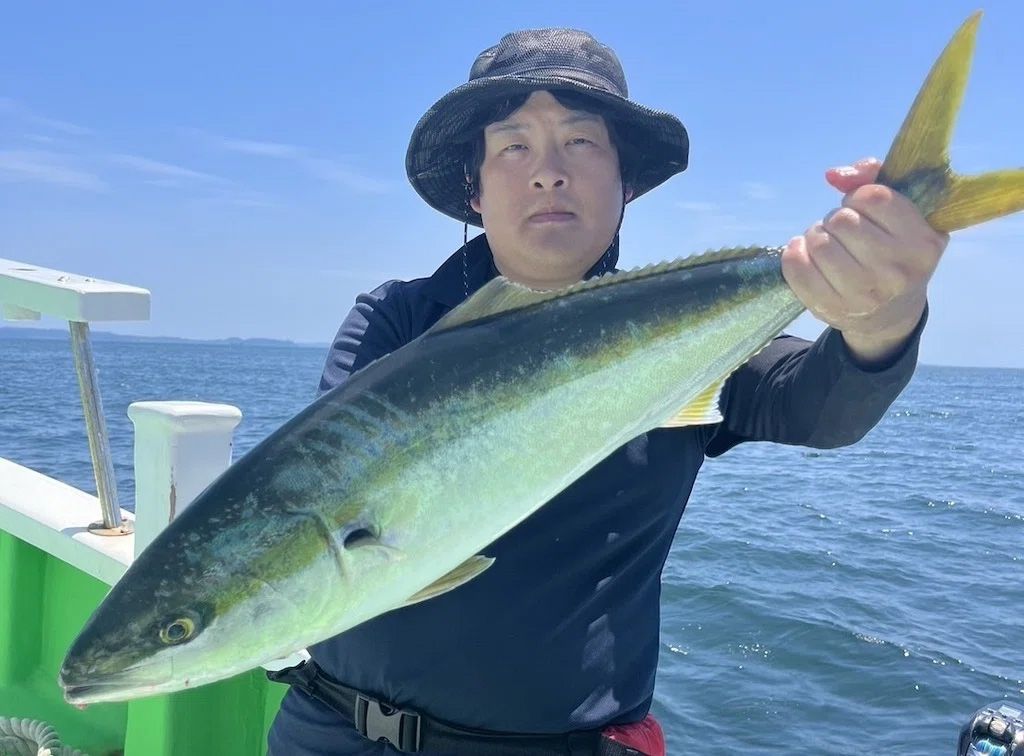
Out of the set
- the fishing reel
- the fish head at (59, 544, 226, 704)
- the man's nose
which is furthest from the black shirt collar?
the fishing reel

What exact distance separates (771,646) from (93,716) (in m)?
7.03

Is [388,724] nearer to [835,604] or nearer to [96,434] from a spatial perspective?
[96,434]

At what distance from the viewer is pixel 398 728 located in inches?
91.7

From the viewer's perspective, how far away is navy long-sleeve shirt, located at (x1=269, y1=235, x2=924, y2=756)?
2363mm

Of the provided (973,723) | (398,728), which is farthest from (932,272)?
(973,723)

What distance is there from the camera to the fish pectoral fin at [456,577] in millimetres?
1810

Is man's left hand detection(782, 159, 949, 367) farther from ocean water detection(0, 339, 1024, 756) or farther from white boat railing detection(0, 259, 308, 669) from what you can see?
ocean water detection(0, 339, 1024, 756)

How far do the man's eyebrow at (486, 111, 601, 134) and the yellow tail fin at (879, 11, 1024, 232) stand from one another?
46.4 inches

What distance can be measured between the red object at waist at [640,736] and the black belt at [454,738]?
28 millimetres

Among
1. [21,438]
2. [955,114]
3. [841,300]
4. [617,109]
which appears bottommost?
[841,300]

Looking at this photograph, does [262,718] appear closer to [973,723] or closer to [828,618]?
[973,723]

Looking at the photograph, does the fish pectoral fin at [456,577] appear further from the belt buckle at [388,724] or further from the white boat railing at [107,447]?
the white boat railing at [107,447]

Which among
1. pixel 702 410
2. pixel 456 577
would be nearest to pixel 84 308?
pixel 456 577

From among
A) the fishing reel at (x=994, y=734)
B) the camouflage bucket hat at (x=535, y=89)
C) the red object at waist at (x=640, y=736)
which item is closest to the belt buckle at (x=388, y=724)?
the red object at waist at (x=640, y=736)
